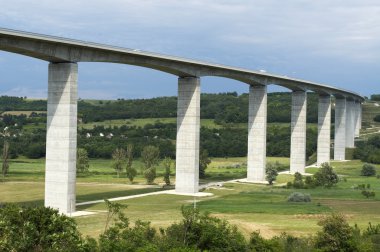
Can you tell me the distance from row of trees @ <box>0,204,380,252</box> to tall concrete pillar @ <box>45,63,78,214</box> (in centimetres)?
1479

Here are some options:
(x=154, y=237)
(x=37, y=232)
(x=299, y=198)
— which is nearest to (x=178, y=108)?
(x=299, y=198)

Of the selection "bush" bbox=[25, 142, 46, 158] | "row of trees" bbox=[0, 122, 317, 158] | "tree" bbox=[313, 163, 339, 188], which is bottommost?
"tree" bbox=[313, 163, 339, 188]

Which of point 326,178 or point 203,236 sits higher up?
point 326,178

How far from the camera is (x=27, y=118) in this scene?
181875mm

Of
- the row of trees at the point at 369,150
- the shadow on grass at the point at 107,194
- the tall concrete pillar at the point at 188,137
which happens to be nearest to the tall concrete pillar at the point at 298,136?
the row of trees at the point at 369,150

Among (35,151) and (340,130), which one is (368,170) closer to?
(340,130)

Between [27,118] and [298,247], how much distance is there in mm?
154559

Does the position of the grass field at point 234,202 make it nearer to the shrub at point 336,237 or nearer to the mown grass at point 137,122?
the shrub at point 336,237

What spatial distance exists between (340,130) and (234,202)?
73.6 m

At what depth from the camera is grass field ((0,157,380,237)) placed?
49.4m

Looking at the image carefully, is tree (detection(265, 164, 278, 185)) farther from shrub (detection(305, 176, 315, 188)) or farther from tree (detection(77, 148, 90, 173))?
tree (detection(77, 148, 90, 173))

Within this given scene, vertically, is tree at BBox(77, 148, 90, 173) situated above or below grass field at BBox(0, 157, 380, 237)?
above

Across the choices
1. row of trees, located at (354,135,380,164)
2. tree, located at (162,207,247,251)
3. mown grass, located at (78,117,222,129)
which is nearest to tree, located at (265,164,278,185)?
row of trees, located at (354,135,380,164)

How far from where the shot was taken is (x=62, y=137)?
5453 cm
